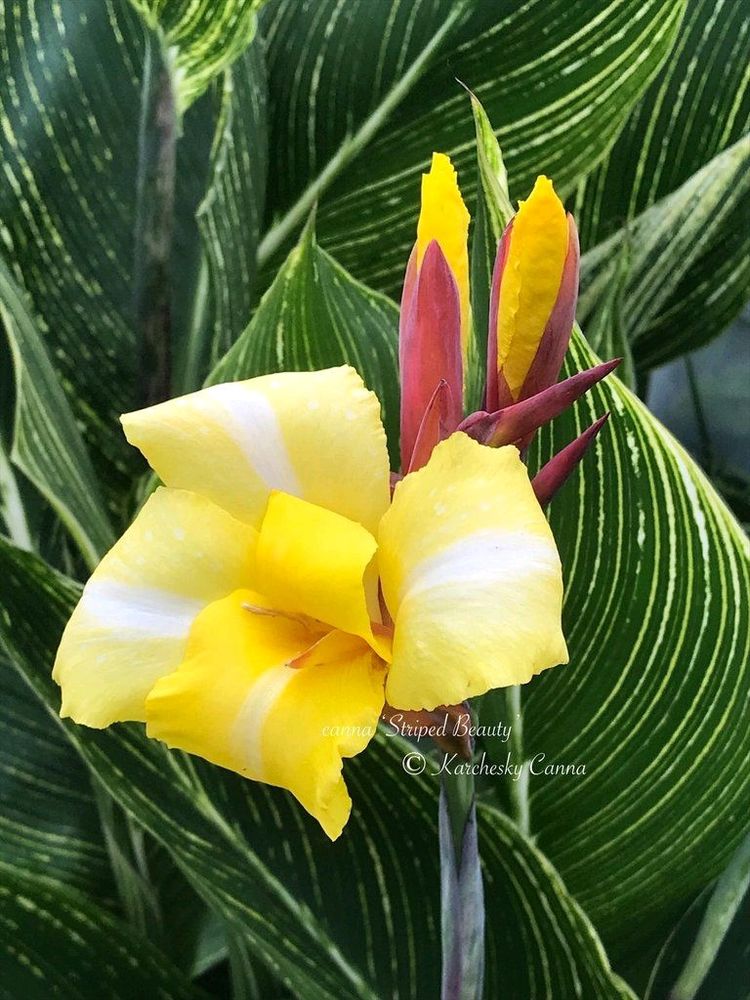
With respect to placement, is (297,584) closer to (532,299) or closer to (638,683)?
(532,299)

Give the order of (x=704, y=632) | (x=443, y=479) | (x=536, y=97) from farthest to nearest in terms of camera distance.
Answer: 1. (x=536, y=97)
2. (x=704, y=632)
3. (x=443, y=479)

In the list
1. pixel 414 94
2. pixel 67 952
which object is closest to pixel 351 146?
pixel 414 94

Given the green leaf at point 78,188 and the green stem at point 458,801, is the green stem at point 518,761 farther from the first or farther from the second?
the green leaf at point 78,188

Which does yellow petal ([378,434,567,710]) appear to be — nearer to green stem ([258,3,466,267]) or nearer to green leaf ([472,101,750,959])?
green leaf ([472,101,750,959])

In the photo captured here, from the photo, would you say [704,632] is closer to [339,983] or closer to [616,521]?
[616,521]

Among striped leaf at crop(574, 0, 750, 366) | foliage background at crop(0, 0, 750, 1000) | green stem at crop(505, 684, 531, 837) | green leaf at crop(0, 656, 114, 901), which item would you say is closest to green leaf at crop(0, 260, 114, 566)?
foliage background at crop(0, 0, 750, 1000)

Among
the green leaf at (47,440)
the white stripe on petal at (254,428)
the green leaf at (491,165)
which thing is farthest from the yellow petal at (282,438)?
the green leaf at (47,440)

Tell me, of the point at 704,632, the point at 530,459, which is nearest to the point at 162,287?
the point at 530,459
